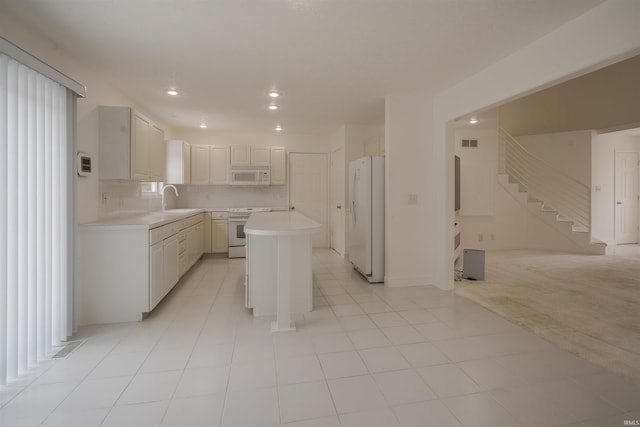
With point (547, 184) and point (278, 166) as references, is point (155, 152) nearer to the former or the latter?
point (278, 166)

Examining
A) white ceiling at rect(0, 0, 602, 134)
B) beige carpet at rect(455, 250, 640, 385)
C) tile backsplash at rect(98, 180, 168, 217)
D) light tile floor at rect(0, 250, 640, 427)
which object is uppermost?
white ceiling at rect(0, 0, 602, 134)

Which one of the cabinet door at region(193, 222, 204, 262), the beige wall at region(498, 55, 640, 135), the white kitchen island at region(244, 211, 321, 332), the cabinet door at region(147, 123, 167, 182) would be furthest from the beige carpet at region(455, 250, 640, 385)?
the cabinet door at region(147, 123, 167, 182)

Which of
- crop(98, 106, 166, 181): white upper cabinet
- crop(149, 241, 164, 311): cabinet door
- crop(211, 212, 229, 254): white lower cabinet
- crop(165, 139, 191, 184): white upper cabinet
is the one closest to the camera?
crop(149, 241, 164, 311): cabinet door

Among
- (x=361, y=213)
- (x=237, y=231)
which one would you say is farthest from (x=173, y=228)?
(x=361, y=213)

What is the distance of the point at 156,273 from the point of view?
3.00 m

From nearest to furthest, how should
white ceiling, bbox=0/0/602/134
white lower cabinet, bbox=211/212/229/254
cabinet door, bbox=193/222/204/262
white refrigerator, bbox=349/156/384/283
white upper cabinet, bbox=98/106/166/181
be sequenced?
1. white ceiling, bbox=0/0/602/134
2. white upper cabinet, bbox=98/106/166/181
3. white refrigerator, bbox=349/156/384/283
4. cabinet door, bbox=193/222/204/262
5. white lower cabinet, bbox=211/212/229/254

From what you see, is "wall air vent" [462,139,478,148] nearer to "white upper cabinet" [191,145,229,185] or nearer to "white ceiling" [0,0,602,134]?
"white ceiling" [0,0,602,134]

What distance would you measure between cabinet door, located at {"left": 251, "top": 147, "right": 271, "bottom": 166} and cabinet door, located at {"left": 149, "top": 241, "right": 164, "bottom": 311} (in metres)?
3.12

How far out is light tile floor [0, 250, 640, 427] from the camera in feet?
5.28

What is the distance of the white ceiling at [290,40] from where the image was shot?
205 centimetres

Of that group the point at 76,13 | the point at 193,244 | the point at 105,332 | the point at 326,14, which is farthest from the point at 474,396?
the point at 193,244

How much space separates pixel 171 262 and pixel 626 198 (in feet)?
32.0

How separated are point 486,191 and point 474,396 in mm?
5331

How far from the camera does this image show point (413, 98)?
13.0ft
